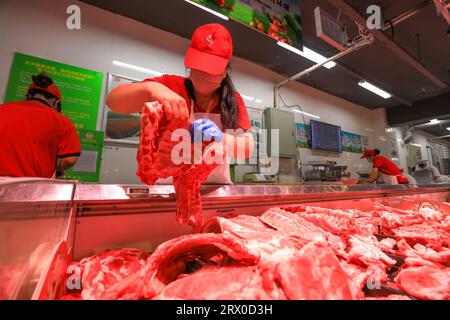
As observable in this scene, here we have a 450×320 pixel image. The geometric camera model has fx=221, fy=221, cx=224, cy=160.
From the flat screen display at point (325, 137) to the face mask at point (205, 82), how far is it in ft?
18.9

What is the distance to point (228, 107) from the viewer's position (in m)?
1.74

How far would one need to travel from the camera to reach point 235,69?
540cm

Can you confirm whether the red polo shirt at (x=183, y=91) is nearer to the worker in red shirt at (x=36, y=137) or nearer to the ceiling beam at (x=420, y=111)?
the worker in red shirt at (x=36, y=137)

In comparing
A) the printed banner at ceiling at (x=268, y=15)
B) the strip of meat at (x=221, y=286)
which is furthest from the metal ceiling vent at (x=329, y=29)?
the strip of meat at (x=221, y=286)

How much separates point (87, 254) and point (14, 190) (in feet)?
1.35

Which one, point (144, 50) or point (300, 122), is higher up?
point (144, 50)

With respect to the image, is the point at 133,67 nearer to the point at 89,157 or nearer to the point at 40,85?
the point at 89,157

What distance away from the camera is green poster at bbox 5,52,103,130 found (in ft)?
10.1

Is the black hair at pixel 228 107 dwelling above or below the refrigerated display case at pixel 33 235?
above

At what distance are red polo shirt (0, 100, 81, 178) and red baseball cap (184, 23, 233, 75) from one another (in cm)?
155

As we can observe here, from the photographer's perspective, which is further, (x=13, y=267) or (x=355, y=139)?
(x=355, y=139)

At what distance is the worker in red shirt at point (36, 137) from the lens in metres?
1.90

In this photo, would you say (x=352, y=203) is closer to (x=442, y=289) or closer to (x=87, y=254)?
(x=442, y=289)

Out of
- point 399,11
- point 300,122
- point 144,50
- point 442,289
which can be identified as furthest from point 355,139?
point 442,289
